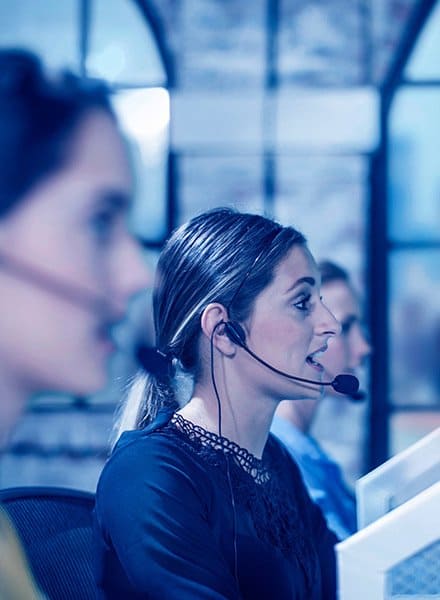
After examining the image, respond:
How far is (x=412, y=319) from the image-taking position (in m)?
2.29

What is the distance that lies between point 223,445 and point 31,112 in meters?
0.58

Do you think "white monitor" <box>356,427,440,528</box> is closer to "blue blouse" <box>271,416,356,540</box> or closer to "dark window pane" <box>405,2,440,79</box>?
"blue blouse" <box>271,416,356,540</box>

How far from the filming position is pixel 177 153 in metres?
2.14

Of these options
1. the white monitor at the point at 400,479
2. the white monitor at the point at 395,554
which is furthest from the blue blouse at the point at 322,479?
the white monitor at the point at 395,554

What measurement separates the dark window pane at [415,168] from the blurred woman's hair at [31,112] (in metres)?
1.69

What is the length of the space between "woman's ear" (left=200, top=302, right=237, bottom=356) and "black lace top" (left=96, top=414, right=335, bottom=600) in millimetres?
116

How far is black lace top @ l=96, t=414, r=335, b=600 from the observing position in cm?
95

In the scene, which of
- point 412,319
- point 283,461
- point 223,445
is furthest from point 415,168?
point 223,445

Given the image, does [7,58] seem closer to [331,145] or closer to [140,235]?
[140,235]

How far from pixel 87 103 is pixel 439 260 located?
1.74 metres

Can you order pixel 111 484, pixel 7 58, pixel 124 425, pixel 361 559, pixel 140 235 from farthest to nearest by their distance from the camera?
pixel 140 235
pixel 124 425
pixel 111 484
pixel 361 559
pixel 7 58

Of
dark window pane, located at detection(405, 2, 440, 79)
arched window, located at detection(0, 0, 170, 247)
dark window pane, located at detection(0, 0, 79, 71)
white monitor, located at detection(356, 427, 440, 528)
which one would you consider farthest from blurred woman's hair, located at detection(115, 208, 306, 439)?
dark window pane, located at detection(405, 2, 440, 79)

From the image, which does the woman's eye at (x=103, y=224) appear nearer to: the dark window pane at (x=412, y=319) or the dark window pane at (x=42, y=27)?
the dark window pane at (x=42, y=27)

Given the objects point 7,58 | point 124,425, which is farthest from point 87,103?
point 124,425
